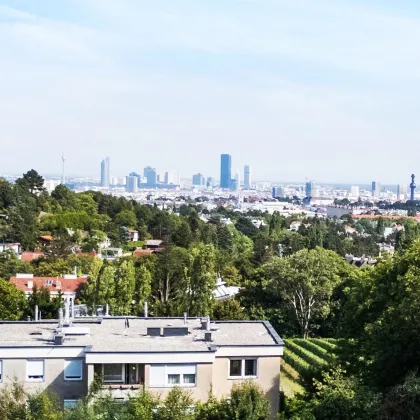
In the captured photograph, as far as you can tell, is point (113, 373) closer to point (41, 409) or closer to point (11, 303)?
point (41, 409)

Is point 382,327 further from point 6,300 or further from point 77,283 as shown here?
point 77,283

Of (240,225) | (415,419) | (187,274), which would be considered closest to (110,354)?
(415,419)

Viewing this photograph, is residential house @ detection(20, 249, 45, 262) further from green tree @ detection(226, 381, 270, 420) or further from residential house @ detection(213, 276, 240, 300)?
green tree @ detection(226, 381, 270, 420)

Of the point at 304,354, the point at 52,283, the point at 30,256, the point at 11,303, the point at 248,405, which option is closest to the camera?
the point at 248,405

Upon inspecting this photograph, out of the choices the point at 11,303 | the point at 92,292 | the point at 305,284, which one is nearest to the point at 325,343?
the point at 305,284

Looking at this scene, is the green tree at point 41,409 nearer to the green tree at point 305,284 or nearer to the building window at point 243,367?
the building window at point 243,367

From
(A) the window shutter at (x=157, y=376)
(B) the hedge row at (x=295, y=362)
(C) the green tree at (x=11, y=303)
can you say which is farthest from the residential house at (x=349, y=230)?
(A) the window shutter at (x=157, y=376)

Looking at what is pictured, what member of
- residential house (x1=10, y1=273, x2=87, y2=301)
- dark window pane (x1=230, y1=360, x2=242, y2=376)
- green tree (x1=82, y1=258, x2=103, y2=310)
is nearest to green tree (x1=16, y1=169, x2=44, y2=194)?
residential house (x1=10, y1=273, x2=87, y2=301)
